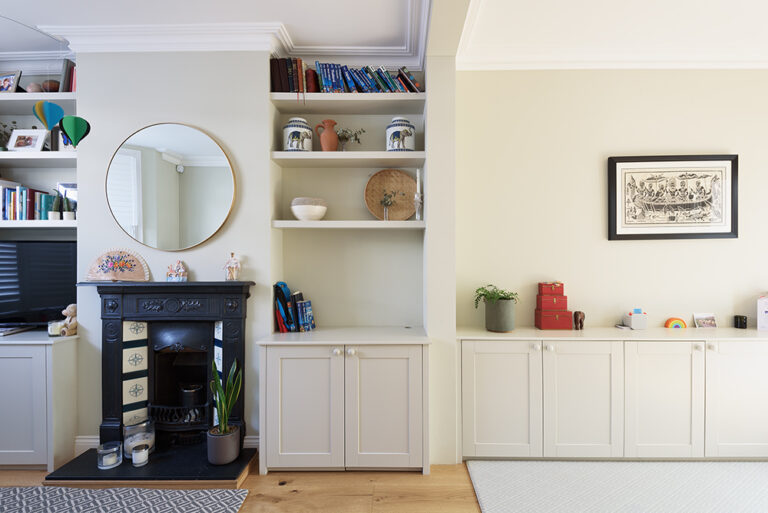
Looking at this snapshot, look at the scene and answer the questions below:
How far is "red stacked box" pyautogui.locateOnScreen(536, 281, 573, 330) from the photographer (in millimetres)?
2688

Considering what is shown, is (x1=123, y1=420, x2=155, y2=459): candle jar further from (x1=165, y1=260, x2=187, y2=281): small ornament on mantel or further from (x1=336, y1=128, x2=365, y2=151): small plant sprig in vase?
(x1=336, y1=128, x2=365, y2=151): small plant sprig in vase

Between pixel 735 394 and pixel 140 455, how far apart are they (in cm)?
354

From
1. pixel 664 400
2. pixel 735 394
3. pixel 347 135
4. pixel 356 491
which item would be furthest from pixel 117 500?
pixel 735 394

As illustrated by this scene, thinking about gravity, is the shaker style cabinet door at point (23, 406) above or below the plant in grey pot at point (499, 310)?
below

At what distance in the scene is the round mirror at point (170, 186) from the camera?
8.38 ft

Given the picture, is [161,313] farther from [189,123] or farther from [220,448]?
[189,123]

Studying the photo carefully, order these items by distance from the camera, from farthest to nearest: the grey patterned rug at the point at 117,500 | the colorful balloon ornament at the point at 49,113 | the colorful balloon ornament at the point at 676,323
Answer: the colorful balloon ornament at the point at 676,323 < the grey patterned rug at the point at 117,500 < the colorful balloon ornament at the point at 49,113

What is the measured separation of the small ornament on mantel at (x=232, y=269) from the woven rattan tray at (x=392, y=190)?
956mm

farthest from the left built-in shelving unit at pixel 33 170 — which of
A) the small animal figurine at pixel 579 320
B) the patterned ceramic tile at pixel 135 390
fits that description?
the small animal figurine at pixel 579 320

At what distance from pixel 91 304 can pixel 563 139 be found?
11.0 ft

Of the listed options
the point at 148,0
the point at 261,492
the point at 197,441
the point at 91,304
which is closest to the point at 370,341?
the point at 261,492

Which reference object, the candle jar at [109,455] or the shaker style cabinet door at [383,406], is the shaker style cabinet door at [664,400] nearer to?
the shaker style cabinet door at [383,406]

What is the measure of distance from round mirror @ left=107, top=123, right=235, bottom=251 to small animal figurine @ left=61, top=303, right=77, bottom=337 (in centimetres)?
61

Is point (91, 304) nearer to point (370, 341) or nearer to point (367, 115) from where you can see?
point (370, 341)
